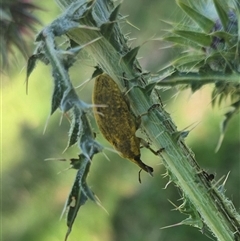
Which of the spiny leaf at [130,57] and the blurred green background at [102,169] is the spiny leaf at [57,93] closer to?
Answer: the spiny leaf at [130,57]

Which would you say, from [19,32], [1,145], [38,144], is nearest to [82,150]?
[19,32]

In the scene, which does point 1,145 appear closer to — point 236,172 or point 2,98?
point 2,98

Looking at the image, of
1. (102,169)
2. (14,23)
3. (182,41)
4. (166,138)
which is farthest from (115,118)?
(102,169)

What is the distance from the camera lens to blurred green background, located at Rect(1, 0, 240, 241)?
2293 mm

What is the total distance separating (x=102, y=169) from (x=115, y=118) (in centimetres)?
196

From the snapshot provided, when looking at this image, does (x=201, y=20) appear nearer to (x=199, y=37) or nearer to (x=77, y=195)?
(x=199, y=37)

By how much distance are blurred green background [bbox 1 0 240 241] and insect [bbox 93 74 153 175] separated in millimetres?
1456

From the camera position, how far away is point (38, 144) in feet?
9.27

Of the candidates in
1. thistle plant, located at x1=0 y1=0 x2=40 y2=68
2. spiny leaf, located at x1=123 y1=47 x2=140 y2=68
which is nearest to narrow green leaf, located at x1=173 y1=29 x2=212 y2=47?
spiny leaf, located at x1=123 y1=47 x2=140 y2=68

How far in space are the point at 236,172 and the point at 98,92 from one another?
5.47 ft

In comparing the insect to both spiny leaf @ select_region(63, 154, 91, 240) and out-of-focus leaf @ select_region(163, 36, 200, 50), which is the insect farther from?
out-of-focus leaf @ select_region(163, 36, 200, 50)

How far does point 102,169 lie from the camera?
2621 millimetres

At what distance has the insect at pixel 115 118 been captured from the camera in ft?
2.22

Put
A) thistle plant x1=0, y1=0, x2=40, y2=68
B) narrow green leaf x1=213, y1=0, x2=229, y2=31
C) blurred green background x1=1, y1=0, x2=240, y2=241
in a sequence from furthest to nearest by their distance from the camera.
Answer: blurred green background x1=1, y1=0, x2=240, y2=241
thistle plant x1=0, y1=0, x2=40, y2=68
narrow green leaf x1=213, y1=0, x2=229, y2=31
